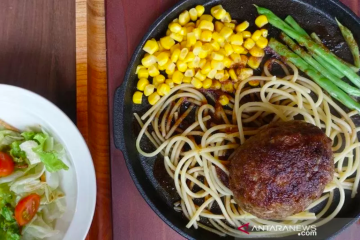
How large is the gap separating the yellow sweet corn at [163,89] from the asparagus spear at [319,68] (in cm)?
75

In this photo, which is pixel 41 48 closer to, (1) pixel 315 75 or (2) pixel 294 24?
(2) pixel 294 24

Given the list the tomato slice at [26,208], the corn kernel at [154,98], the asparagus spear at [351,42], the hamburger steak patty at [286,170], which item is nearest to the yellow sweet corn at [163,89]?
the corn kernel at [154,98]

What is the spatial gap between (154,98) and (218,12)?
612 mm

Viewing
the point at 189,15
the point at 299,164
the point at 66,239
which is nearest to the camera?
the point at 299,164

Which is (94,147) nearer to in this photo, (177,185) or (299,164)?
(177,185)

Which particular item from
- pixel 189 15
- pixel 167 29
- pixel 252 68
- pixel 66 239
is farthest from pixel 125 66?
pixel 66 239

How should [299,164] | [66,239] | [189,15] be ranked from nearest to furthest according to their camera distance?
[299,164] → [66,239] → [189,15]

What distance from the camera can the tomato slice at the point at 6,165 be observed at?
1.87 m

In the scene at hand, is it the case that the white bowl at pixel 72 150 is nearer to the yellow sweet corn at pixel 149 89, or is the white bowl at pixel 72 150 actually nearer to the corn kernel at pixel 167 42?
the yellow sweet corn at pixel 149 89

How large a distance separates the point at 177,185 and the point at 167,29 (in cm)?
92

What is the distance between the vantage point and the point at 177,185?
208 centimetres

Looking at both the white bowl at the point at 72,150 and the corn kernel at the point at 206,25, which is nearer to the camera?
the white bowl at the point at 72,150

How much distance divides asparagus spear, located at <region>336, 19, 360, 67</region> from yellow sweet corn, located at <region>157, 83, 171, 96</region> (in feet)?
3.50

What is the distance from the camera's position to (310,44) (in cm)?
203
